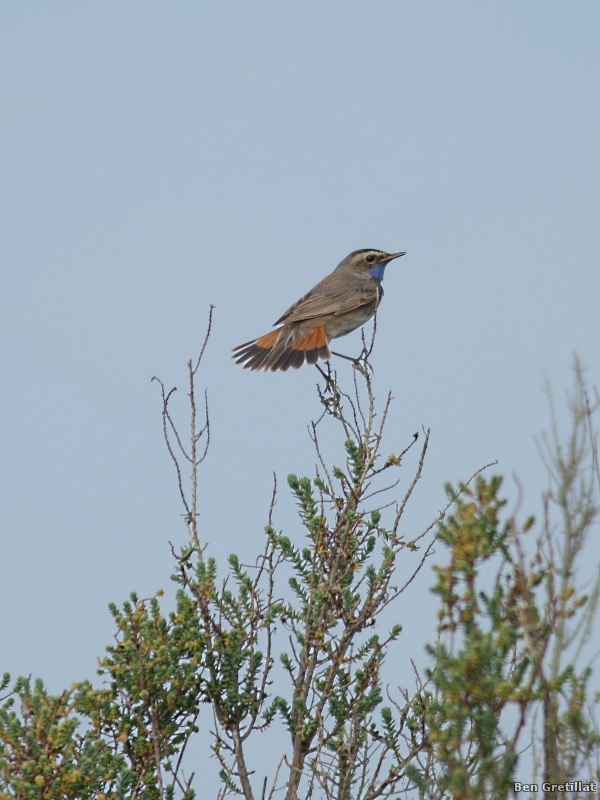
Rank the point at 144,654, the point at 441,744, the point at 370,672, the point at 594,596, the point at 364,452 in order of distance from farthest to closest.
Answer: the point at 364,452
the point at 370,672
the point at 144,654
the point at 594,596
the point at 441,744

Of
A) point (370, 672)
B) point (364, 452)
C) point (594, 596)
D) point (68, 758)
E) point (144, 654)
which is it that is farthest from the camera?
point (364, 452)

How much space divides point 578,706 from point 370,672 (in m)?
1.96

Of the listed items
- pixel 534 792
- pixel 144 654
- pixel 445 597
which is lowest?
pixel 534 792

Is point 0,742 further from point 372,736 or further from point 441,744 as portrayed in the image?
point 441,744

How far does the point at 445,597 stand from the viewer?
10.6ft

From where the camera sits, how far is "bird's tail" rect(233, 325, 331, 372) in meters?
9.01

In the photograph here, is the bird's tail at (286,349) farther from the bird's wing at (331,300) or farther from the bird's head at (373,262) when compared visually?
the bird's head at (373,262)

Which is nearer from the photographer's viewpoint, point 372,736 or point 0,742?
point 0,742

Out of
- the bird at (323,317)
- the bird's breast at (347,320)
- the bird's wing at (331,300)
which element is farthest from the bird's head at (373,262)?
the bird's breast at (347,320)

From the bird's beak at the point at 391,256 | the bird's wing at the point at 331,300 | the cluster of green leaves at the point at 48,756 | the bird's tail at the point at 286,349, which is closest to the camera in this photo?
the cluster of green leaves at the point at 48,756

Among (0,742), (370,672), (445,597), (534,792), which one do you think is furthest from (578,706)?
(0,742)

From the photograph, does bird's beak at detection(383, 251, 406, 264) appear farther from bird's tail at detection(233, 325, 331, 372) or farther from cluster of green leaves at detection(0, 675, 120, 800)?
cluster of green leaves at detection(0, 675, 120, 800)

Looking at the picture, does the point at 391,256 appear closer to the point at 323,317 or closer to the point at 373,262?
the point at 373,262

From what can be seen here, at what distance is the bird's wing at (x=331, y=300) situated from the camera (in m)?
9.76
